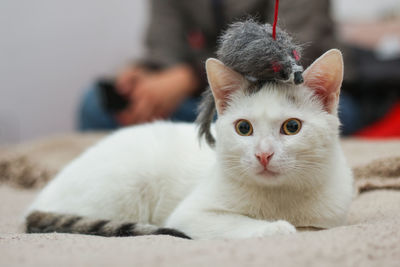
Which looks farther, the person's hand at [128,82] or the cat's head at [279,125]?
the person's hand at [128,82]

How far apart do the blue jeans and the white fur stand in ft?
4.45

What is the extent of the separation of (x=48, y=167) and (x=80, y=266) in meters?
1.50

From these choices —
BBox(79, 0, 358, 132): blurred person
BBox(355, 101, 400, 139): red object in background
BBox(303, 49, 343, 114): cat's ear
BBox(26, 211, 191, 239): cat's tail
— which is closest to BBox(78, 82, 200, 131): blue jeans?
BBox(79, 0, 358, 132): blurred person

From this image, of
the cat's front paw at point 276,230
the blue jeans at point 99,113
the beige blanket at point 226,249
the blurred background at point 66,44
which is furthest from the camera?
the blurred background at point 66,44

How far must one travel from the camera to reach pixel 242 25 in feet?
3.53

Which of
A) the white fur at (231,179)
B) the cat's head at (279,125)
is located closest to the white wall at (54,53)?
the white fur at (231,179)

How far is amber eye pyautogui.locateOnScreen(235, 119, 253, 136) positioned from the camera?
3.66 ft

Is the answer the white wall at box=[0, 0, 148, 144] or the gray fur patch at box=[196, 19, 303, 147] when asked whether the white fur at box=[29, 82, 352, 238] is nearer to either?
the gray fur patch at box=[196, 19, 303, 147]

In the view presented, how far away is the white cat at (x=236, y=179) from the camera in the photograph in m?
1.08

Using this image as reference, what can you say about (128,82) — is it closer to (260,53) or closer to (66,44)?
(66,44)

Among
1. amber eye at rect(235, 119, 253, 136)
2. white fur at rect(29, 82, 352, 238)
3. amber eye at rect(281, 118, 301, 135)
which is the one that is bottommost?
white fur at rect(29, 82, 352, 238)

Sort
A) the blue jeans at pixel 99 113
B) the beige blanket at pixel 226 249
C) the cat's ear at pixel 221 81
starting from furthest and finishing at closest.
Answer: the blue jeans at pixel 99 113 → the cat's ear at pixel 221 81 → the beige blanket at pixel 226 249

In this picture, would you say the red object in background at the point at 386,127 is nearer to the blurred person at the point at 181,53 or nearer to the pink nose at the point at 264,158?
the blurred person at the point at 181,53

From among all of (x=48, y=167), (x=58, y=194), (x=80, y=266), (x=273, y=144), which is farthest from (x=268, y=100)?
(x=48, y=167)
